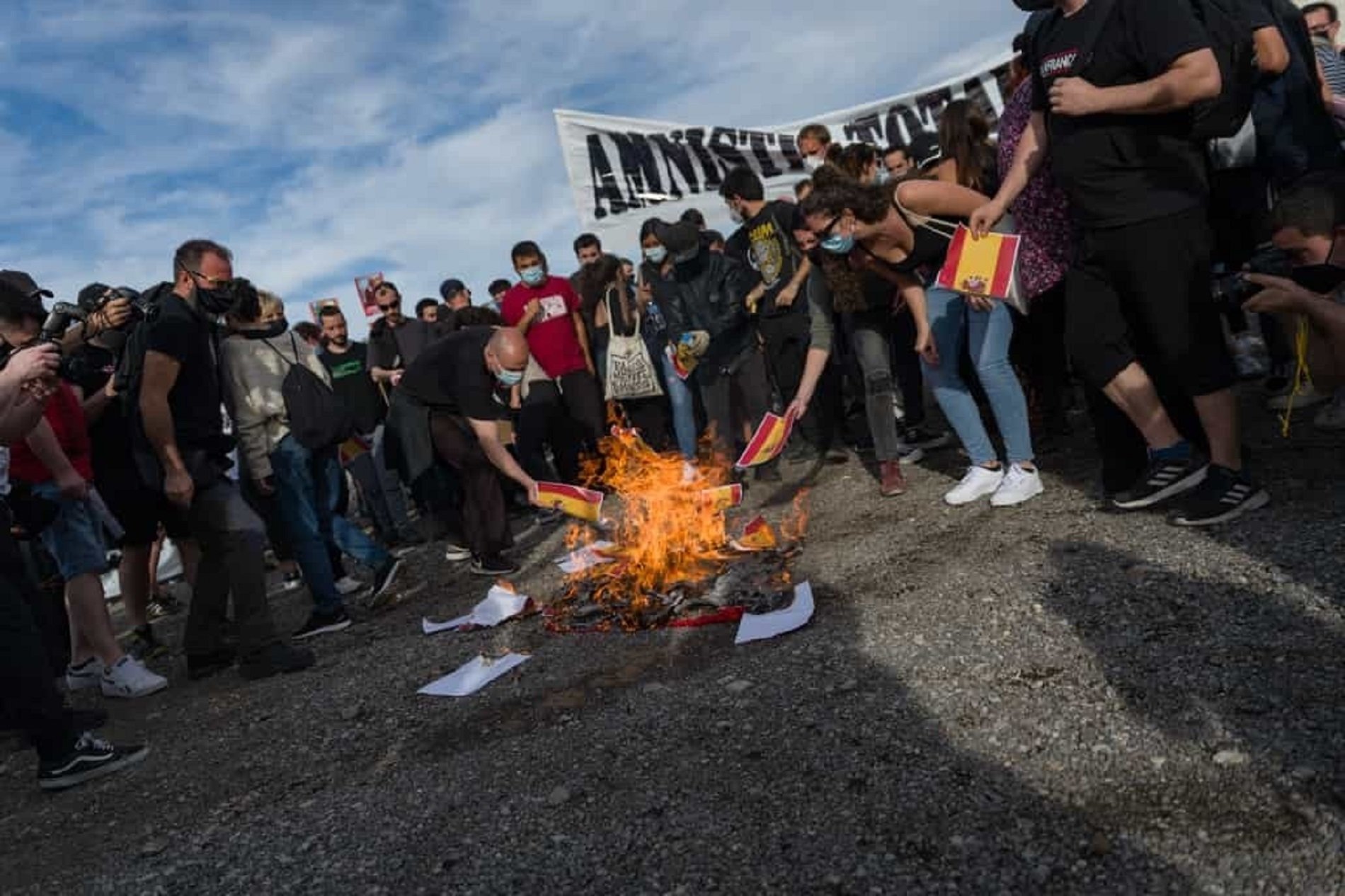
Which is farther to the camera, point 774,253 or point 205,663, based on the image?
point 774,253

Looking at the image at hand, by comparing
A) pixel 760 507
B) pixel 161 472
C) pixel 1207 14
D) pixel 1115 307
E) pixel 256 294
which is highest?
pixel 256 294

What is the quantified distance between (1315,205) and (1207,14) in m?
1.00

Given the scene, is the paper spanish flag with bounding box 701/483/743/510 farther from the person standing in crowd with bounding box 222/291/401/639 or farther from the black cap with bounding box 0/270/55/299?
the black cap with bounding box 0/270/55/299

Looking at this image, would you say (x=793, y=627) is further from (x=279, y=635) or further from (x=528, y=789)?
(x=279, y=635)

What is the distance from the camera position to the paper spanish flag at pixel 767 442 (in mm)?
5121

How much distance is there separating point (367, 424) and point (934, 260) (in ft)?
20.3

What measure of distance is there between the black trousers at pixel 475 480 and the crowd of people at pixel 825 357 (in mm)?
18

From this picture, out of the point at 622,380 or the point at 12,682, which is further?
the point at 622,380

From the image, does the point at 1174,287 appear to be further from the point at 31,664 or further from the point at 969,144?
the point at 31,664

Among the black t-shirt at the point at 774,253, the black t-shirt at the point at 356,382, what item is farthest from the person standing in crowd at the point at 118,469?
the black t-shirt at the point at 774,253

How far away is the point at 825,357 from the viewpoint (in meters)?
5.98

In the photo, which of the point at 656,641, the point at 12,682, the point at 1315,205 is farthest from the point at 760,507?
the point at 12,682

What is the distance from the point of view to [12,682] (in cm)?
362

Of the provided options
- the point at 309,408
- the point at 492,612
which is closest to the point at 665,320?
the point at 309,408
